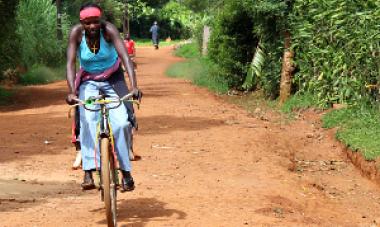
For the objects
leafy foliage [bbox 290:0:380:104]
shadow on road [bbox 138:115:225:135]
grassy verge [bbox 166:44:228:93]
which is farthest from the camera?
grassy verge [bbox 166:44:228:93]

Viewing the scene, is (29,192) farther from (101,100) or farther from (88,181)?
(101,100)

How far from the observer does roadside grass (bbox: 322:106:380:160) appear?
1145 cm

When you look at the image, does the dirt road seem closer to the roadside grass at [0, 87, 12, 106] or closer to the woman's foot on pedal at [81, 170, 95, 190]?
the woman's foot on pedal at [81, 170, 95, 190]

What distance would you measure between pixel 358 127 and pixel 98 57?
22.8 feet

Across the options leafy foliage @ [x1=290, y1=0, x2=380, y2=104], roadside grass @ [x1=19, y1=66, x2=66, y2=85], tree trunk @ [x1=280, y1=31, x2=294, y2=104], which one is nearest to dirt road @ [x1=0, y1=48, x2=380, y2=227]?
leafy foliage @ [x1=290, y1=0, x2=380, y2=104]

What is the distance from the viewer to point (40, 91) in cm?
2319

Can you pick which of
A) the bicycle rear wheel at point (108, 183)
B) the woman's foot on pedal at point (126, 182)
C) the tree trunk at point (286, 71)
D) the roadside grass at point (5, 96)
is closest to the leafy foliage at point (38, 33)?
the roadside grass at point (5, 96)

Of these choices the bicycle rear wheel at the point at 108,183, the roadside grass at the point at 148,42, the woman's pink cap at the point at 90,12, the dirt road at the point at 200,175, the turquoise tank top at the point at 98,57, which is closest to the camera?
the bicycle rear wheel at the point at 108,183

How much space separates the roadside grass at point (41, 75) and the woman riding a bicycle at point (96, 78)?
1993 centimetres

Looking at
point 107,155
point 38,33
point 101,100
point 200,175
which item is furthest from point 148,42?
point 107,155

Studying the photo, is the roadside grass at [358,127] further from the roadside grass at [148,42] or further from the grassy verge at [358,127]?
the roadside grass at [148,42]

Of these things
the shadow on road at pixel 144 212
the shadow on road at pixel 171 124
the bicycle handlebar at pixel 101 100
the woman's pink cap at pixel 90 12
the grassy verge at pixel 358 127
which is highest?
the woman's pink cap at pixel 90 12

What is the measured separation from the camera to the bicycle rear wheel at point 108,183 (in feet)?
20.3

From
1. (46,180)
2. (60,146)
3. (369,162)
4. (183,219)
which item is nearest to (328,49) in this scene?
(369,162)
